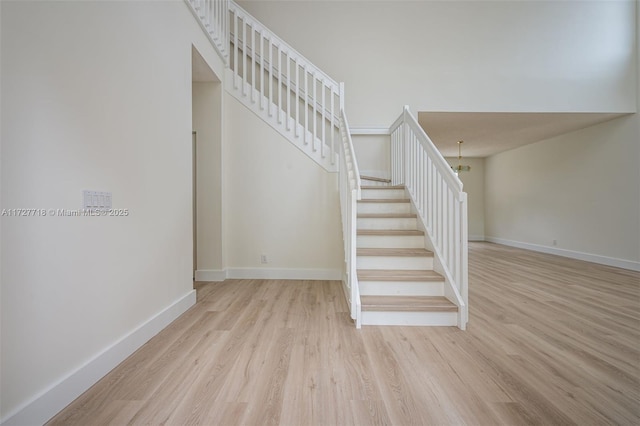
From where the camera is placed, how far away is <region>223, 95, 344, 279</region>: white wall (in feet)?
12.5

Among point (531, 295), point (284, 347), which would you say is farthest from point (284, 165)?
point (531, 295)

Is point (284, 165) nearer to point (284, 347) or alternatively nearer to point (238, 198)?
point (238, 198)

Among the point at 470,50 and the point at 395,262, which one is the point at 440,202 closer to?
the point at 395,262

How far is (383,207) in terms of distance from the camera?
3490 mm

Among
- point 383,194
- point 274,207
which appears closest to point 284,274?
point 274,207

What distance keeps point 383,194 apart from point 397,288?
1.50 m

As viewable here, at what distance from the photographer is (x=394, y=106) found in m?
4.71

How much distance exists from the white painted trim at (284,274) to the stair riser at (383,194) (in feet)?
3.56

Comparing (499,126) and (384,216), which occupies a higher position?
(499,126)

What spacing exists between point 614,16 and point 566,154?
7.79ft

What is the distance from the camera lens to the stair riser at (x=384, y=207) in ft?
11.3

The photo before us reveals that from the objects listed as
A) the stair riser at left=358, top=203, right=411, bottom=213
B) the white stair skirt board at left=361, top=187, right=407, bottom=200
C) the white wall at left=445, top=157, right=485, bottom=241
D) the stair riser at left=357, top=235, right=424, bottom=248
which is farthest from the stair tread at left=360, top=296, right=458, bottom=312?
the white wall at left=445, top=157, right=485, bottom=241

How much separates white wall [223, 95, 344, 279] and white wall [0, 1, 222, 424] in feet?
4.72

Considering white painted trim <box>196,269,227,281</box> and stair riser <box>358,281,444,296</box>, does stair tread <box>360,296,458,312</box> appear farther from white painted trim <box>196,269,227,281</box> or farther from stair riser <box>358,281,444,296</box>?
white painted trim <box>196,269,227,281</box>
